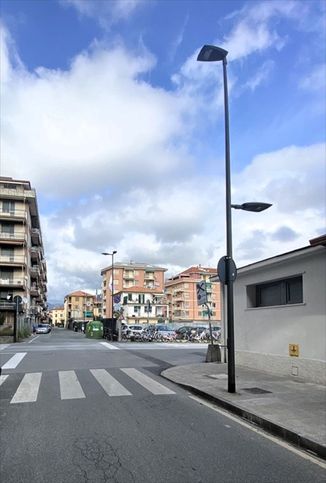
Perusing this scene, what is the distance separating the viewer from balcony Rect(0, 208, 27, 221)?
61.2m

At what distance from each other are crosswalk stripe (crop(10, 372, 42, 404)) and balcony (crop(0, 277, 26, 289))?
4924 cm

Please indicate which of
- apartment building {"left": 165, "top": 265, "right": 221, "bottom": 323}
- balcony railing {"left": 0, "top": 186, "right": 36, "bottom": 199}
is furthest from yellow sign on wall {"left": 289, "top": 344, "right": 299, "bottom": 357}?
apartment building {"left": 165, "top": 265, "right": 221, "bottom": 323}

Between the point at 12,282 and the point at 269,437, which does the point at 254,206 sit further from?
the point at 12,282

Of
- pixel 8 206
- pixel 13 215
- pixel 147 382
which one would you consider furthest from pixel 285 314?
pixel 8 206

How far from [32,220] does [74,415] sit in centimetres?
6988

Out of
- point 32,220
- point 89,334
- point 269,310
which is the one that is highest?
point 32,220

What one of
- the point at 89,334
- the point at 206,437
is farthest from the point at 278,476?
the point at 89,334

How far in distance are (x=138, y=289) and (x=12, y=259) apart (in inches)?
2292

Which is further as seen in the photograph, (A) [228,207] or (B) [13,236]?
(B) [13,236]

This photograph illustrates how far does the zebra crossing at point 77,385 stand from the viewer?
10.1m

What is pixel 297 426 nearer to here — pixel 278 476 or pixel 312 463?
pixel 312 463

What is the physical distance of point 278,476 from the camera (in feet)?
17.0

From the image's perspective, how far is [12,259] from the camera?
201 feet

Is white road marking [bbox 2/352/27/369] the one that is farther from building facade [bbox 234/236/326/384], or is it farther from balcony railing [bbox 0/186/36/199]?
balcony railing [bbox 0/186/36/199]
